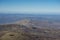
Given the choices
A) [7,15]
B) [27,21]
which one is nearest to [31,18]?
[27,21]

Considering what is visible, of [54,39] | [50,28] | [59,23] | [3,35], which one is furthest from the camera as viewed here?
[59,23]

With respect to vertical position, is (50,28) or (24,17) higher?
(24,17)

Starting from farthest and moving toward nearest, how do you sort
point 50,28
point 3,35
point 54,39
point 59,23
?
point 59,23
point 50,28
point 54,39
point 3,35

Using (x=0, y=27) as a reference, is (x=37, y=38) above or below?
below

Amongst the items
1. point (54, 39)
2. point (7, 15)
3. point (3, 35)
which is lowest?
point (54, 39)

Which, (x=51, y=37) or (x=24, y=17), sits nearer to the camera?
(x=51, y=37)

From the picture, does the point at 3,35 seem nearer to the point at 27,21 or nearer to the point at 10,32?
the point at 10,32

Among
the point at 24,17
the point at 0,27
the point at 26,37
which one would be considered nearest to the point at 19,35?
the point at 26,37

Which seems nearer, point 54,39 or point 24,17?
point 54,39

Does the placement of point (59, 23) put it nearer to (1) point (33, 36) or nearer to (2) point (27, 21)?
(2) point (27, 21)
